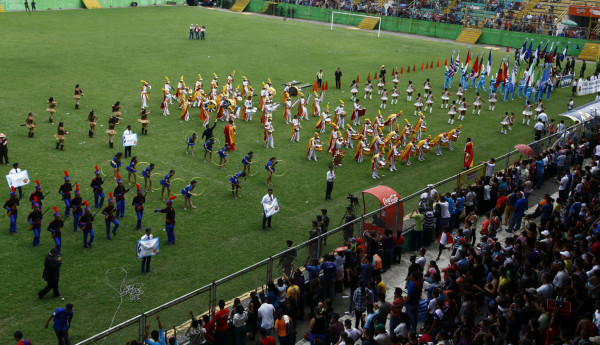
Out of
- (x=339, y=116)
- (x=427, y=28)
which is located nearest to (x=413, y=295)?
(x=339, y=116)

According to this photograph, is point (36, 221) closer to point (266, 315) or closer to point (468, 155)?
point (266, 315)

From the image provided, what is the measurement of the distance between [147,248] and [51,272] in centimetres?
248

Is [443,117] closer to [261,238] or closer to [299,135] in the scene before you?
[299,135]

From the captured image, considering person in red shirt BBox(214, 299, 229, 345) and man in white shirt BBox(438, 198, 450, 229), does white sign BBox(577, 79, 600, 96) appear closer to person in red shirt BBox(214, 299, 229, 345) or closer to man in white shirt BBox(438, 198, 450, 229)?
man in white shirt BBox(438, 198, 450, 229)

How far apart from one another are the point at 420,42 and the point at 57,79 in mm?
36283

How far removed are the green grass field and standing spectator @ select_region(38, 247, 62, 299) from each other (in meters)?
0.27

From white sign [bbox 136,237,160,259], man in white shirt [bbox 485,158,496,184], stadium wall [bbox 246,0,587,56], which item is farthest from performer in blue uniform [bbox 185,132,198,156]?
stadium wall [bbox 246,0,587,56]

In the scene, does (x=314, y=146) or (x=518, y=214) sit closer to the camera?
(x=518, y=214)

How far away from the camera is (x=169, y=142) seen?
2750 cm

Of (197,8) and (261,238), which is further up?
(197,8)

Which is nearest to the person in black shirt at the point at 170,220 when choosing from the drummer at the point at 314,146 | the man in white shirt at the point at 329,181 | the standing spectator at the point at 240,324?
the standing spectator at the point at 240,324

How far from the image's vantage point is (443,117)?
3469 cm

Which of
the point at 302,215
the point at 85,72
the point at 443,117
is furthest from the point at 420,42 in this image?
the point at 302,215

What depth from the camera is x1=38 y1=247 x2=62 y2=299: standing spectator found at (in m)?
14.7
